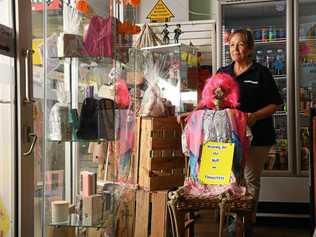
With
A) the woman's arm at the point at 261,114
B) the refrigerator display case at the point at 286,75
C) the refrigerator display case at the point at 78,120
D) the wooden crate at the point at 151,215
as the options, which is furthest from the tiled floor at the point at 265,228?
the woman's arm at the point at 261,114

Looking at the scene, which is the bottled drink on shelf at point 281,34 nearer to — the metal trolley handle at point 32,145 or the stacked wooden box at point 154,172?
the stacked wooden box at point 154,172

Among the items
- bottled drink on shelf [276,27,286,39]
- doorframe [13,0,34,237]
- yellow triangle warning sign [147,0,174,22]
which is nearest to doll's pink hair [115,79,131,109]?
doorframe [13,0,34,237]

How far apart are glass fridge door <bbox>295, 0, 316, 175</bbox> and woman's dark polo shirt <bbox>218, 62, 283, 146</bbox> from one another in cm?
95

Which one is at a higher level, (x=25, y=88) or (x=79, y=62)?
(x=79, y=62)

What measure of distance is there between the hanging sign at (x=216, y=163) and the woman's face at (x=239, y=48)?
0.70 meters

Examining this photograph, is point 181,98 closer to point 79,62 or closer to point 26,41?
point 79,62

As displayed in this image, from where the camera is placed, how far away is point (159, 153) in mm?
2846

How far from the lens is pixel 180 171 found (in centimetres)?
299

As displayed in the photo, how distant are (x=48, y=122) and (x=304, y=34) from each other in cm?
257

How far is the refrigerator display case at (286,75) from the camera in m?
3.67

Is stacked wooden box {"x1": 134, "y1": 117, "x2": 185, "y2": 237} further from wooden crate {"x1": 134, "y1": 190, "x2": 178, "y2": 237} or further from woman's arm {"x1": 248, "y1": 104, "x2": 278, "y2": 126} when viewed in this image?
woman's arm {"x1": 248, "y1": 104, "x2": 278, "y2": 126}

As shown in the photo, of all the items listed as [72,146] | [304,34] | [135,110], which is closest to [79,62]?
[72,146]

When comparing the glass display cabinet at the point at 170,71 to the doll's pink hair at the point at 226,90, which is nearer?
the doll's pink hair at the point at 226,90

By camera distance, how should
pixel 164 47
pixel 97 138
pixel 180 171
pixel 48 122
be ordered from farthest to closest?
1. pixel 164 47
2. pixel 180 171
3. pixel 97 138
4. pixel 48 122
